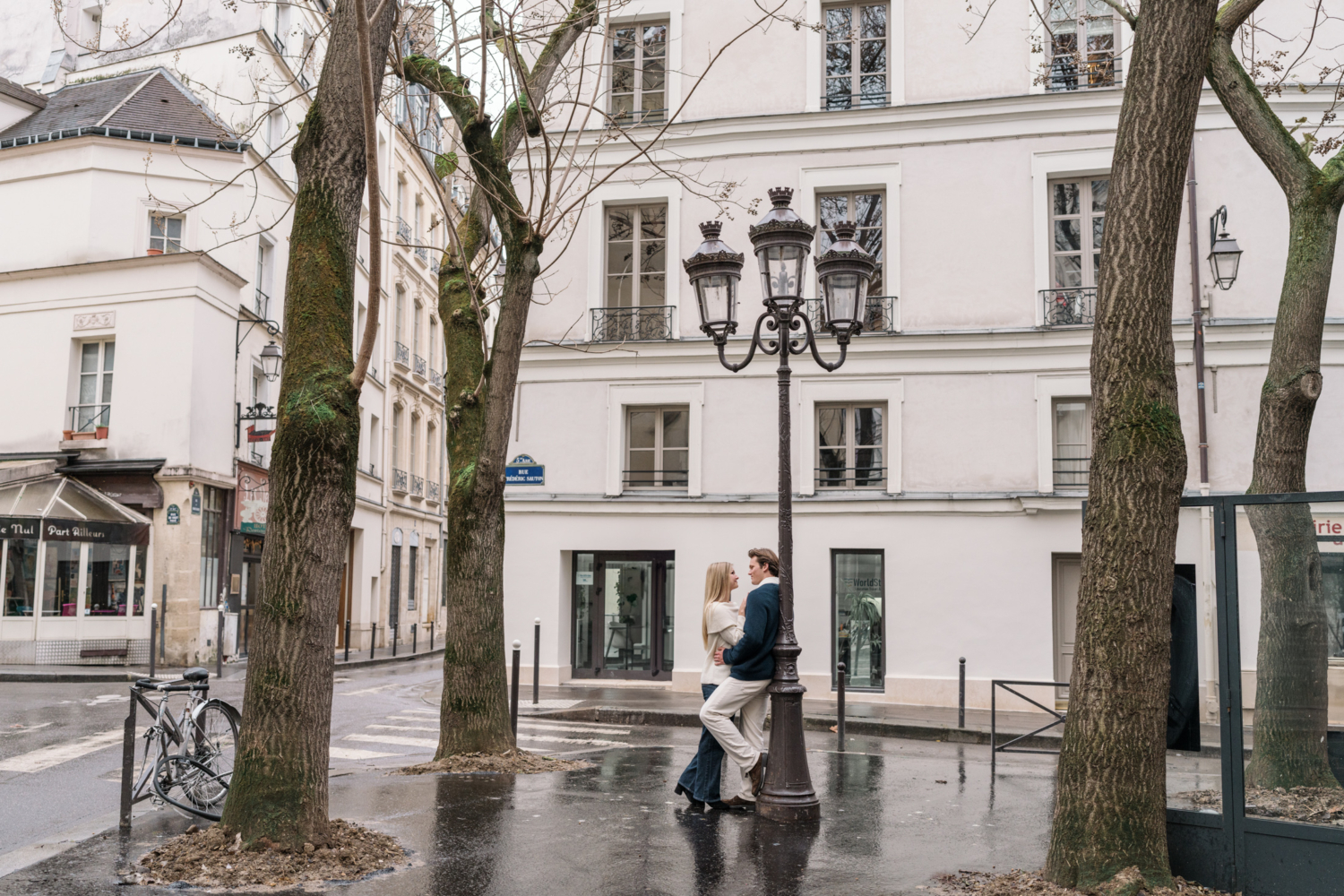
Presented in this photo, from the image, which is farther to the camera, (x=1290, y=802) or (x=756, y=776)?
(x=756, y=776)

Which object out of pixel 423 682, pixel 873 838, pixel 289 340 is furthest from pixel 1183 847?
pixel 423 682

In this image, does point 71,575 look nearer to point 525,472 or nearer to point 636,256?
point 525,472

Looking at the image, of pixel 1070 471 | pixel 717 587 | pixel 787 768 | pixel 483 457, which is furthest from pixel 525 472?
pixel 787 768

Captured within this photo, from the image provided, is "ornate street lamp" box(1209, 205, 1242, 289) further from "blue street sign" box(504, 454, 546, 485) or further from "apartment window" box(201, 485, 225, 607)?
"apartment window" box(201, 485, 225, 607)

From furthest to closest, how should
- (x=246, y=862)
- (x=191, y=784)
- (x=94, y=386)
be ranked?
(x=94, y=386), (x=191, y=784), (x=246, y=862)

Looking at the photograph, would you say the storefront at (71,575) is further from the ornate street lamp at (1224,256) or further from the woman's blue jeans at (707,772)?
the ornate street lamp at (1224,256)

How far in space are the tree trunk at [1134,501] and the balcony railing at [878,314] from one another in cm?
1221

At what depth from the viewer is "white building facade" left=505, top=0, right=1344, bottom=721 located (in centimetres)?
1717

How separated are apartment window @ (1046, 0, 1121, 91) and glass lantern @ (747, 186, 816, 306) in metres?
A: 11.2

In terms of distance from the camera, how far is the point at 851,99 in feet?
62.2

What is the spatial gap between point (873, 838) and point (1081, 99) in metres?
14.1

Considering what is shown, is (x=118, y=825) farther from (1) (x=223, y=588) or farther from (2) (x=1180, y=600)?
(1) (x=223, y=588)

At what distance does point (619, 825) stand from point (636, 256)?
13412 mm

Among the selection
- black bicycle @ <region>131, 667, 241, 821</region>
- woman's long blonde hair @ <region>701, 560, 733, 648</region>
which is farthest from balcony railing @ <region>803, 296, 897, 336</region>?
black bicycle @ <region>131, 667, 241, 821</region>
